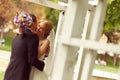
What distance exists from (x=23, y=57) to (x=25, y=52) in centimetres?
7

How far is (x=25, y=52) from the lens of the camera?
13.0 ft

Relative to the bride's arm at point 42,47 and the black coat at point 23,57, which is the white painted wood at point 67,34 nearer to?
the black coat at point 23,57

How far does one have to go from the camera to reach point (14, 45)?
3.98 metres

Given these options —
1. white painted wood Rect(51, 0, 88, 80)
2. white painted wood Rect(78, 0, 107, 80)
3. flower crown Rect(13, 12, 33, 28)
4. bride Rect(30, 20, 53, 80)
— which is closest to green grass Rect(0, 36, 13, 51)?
bride Rect(30, 20, 53, 80)

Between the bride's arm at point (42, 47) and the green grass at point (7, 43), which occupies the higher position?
the bride's arm at point (42, 47)

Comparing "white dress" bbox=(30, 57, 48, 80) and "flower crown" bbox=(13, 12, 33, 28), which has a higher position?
"flower crown" bbox=(13, 12, 33, 28)

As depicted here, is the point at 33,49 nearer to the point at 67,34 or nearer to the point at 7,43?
the point at 67,34

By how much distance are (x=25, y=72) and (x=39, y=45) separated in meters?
0.36

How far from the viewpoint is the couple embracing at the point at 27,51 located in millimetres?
3902

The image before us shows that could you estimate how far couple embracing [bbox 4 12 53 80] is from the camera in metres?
3.90

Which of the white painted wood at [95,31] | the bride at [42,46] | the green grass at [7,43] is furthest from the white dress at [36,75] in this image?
the green grass at [7,43]

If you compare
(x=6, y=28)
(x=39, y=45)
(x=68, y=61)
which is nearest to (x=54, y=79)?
(x=68, y=61)

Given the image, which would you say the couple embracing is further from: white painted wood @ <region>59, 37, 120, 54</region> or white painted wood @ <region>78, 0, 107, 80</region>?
white painted wood @ <region>59, 37, 120, 54</region>

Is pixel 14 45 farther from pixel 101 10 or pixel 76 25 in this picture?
pixel 76 25
